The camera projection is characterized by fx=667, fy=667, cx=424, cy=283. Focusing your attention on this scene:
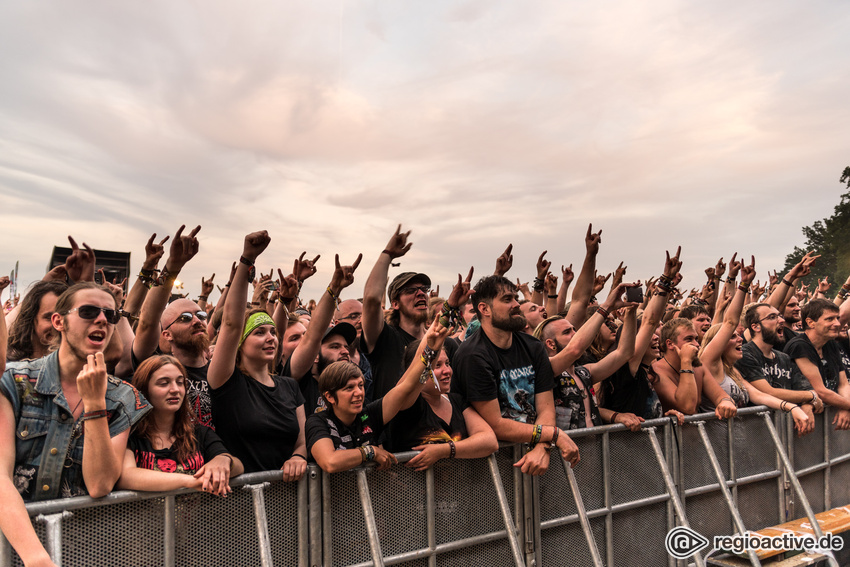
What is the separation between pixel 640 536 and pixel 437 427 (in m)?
2.23

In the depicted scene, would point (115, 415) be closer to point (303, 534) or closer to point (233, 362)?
point (233, 362)

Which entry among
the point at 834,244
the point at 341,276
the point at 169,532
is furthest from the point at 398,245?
the point at 834,244

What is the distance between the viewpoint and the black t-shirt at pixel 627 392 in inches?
228

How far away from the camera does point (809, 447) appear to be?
7.17 meters

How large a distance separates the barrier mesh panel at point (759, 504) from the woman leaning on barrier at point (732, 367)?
74 centimetres

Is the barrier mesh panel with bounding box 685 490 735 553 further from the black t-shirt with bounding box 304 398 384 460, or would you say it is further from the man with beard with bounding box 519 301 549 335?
the black t-shirt with bounding box 304 398 384 460

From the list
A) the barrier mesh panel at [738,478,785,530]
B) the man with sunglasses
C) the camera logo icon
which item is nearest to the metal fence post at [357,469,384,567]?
the man with sunglasses

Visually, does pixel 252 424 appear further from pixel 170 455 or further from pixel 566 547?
pixel 566 547

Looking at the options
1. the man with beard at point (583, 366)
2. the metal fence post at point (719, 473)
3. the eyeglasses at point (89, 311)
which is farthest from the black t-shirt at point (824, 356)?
the eyeglasses at point (89, 311)

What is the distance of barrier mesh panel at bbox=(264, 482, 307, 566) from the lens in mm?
3725

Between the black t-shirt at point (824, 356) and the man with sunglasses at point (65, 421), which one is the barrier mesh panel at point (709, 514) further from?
the man with sunglasses at point (65, 421)

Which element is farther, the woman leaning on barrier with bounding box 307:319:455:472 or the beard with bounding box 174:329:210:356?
the beard with bounding box 174:329:210:356

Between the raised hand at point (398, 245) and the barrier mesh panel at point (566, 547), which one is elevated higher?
the raised hand at point (398, 245)

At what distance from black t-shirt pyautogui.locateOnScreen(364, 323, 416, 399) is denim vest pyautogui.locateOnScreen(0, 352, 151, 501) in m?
2.02
